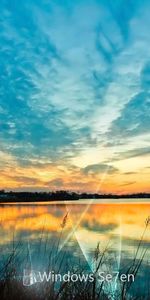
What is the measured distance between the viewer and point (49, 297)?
19.0ft

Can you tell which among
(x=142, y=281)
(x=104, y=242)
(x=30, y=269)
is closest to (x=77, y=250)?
(x=142, y=281)

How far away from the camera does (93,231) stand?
75.3 feet

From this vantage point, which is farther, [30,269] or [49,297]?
[30,269]

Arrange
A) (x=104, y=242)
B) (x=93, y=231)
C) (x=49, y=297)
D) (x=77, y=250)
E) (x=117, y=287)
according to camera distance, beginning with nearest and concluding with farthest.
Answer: (x=49, y=297) < (x=117, y=287) < (x=77, y=250) < (x=104, y=242) < (x=93, y=231)

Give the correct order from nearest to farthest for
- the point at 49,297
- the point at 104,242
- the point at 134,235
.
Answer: the point at 49,297 < the point at 104,242 < the point at 134,235

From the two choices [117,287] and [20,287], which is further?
[117,287]

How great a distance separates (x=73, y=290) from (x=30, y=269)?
4.71 ft

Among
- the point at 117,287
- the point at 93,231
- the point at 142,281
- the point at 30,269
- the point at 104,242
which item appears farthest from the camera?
the point at 93,231

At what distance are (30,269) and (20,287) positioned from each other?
1119 millimetres

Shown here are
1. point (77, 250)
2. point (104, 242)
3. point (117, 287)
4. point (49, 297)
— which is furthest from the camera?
point (104, 242)

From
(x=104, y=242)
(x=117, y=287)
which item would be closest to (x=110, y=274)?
(x=117, y=287)

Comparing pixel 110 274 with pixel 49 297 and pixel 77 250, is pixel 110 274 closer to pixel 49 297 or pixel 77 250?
pixel 49 297

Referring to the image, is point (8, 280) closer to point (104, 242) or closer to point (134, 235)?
point (104, 242)

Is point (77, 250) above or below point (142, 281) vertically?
above
